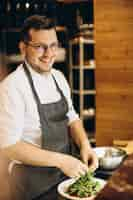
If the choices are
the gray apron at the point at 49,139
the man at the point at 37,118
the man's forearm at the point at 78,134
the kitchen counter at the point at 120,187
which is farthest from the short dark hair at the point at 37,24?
the kitchen counter at the point at 120,187

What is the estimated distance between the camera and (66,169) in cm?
144

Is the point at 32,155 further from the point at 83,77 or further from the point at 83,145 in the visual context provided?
the point at 83,77

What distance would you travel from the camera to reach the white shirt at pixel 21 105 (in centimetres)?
155

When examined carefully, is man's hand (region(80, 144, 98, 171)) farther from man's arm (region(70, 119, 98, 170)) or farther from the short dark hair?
the short dark hair

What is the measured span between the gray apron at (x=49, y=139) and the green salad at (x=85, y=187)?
0.94 feet

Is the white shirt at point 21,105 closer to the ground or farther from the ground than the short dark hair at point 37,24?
closer to the ground

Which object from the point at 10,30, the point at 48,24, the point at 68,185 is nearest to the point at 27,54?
the point at 48,24

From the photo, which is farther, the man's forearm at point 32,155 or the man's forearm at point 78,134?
the man's forearm at point 78,134

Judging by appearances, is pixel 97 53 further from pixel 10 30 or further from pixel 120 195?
pixel 120 195

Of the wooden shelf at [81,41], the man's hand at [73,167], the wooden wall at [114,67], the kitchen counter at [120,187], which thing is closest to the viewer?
the kitchen counter at [120,187]

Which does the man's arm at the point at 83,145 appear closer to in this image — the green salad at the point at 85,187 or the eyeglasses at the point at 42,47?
the green salad at the point at 85,187

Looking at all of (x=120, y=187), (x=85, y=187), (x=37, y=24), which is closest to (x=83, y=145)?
(x=85, y=187)

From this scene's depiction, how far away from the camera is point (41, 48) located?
172 centimetres

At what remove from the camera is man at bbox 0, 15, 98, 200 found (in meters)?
1.53
